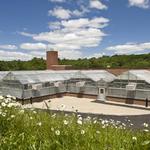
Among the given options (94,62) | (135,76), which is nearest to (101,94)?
(135,76)

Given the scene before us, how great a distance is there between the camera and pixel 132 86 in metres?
25.0

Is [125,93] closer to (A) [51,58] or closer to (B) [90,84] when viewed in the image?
(B) [90,84]

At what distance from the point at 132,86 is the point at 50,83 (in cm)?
927

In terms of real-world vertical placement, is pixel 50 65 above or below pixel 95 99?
above

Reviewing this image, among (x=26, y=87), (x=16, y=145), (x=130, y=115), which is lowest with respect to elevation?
(x=130, y=115)

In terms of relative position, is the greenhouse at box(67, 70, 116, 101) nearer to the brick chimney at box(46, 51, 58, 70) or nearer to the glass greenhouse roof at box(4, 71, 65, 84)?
the glass greenhouse roof at box(4, 71, 65, 84)

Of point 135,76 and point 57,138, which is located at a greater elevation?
point 57,138

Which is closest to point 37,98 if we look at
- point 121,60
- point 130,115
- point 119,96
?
point 119,96

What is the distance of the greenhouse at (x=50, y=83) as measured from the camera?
1035 inches

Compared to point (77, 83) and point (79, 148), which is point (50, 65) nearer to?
point (77, 83)

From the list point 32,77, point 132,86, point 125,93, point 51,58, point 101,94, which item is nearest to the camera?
point 132,86

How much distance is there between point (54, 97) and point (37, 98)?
2995mm

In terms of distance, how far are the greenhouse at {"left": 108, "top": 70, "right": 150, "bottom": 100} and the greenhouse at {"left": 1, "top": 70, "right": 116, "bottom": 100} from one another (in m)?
1.14

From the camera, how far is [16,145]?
3566 mm
